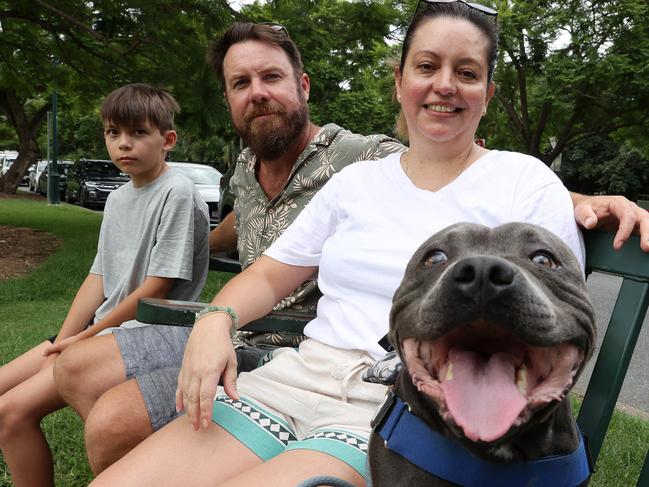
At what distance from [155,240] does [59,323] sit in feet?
14.6

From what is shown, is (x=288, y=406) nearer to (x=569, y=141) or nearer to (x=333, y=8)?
(x=333, y=8)

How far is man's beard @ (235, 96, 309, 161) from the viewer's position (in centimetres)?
304

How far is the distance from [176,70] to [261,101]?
6.28m

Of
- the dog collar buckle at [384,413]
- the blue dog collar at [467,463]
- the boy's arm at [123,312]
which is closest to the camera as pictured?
→ the blue dog collar at [467,463]

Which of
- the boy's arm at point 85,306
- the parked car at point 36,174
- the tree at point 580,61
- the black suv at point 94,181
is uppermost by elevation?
the tree at point 580,61

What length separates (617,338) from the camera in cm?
188

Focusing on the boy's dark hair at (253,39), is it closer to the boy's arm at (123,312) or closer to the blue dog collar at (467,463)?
the boy's arm at (123,312)

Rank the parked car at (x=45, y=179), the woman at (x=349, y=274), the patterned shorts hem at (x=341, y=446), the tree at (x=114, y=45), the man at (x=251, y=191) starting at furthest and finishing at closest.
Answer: the parked car at (x=45, y=179) → the tree at (x=114, y=45) → the man at (x=251, y=191) → the woman at (x=349, y=274) → the patterned shorts hem at (x=341, y=446)

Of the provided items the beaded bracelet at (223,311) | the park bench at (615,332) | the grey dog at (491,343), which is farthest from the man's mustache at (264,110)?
the grey dog at (491,343)

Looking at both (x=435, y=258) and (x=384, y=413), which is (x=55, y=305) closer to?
(x=384, y=413)

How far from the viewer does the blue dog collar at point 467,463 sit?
4.60ft

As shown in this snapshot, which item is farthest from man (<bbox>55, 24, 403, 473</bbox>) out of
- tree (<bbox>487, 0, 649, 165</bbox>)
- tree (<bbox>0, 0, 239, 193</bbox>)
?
tree (<bbox>487, 0, 649, 165</bbox>)

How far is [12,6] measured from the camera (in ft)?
31.2

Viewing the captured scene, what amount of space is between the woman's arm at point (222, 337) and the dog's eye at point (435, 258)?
724mm
